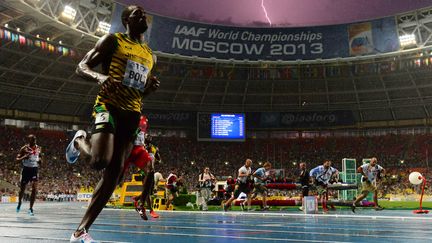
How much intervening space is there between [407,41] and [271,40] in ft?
40.7

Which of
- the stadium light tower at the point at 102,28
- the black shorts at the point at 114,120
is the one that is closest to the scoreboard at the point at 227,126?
the stadium light tower at the point at 102,28

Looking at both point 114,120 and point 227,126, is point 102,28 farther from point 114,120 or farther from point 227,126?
point 114,120

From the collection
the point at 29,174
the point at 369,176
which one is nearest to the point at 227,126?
the point at 369,176

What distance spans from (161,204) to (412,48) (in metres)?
30.0

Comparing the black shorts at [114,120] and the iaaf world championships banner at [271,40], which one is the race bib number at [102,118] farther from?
the iaaf world championships banner at [271,40]

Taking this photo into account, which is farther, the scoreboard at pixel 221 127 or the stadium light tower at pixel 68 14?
the scoreboard at pixel 221 127

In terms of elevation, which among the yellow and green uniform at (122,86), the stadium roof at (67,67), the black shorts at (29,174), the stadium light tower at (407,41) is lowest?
the black shorts at (29,174)

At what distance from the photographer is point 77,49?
40.5 meters

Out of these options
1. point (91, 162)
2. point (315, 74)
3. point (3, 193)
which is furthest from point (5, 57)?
point (91, 162)

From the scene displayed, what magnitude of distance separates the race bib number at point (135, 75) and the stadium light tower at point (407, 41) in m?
39.4

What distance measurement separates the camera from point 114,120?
4.58 m

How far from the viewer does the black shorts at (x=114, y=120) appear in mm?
4449

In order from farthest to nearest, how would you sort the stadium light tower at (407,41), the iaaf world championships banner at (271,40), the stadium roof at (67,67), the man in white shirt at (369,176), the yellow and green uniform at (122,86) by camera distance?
the iaaf world championships banner at (271,40)
the stadium light tower at (407,41)
the stadium roof at (67,67)
the man in white shirt at (369,176)
the yellow and green uniform at (122,86)

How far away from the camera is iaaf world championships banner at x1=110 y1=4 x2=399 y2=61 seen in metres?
40.7
